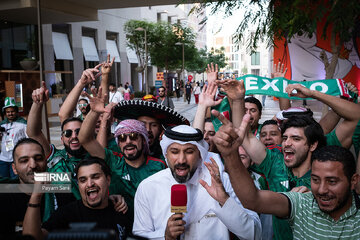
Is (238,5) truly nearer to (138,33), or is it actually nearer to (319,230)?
(319,230)

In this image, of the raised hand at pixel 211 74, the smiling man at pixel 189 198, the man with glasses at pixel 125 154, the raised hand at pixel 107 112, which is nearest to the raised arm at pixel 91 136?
the man with glasses at pixel 125 154

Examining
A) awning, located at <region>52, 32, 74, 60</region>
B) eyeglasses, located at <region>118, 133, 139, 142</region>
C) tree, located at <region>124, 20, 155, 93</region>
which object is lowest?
eyeglasses, located at <region>118, 133, 139, 142</region>

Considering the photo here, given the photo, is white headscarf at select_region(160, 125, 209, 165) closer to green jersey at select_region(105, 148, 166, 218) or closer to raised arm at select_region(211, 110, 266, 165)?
raised arm at select_region(211, 110, 266, 165)

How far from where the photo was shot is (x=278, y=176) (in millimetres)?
3127

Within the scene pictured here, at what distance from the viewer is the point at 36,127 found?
13.1 ft

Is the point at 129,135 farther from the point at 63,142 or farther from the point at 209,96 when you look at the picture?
the point at 209,96

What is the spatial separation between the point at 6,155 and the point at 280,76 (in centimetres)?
465

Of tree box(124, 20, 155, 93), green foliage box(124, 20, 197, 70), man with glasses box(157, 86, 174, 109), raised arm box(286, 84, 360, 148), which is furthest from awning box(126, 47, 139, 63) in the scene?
raised arm box(286, 84, 360, 148)

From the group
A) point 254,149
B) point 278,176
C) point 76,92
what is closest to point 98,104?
point 76,92

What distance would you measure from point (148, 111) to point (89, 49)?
103 feet

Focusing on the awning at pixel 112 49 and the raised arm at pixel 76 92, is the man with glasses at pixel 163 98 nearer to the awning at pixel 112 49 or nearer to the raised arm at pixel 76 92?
the raised arm at pixel 76 92

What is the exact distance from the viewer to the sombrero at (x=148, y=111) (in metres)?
4.09

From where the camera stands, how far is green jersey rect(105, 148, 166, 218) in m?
3.50

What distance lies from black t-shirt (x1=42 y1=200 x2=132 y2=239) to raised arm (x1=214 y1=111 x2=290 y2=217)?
3.42 feet
